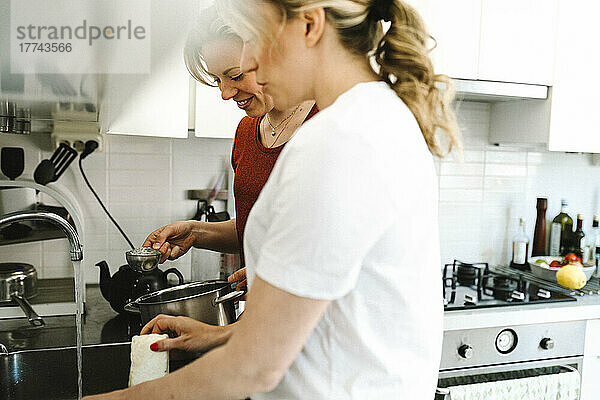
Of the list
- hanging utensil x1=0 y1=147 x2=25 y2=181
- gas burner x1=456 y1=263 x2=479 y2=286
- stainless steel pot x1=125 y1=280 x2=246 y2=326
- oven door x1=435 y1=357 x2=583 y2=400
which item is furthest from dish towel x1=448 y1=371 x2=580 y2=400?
hanging utensil x1=0 y1=147 x2=25 y2=181

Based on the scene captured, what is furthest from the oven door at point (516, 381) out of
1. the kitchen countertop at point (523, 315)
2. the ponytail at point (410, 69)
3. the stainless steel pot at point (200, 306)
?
the ponytail at point (410, 69)

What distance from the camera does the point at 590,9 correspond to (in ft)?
6.97

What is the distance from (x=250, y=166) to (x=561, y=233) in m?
1.52

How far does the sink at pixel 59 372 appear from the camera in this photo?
1.49 m

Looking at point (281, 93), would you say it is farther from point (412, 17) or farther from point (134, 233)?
point (134, 233)

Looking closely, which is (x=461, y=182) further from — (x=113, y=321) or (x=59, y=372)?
Answer: (x=59, y=372)

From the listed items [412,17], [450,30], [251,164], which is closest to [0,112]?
[251,164]

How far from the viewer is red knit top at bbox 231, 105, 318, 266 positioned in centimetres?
147

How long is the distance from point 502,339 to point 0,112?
60.5 inches

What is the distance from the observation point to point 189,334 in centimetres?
110

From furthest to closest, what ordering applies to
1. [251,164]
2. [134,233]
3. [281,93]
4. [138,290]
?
1. [134,233]
2. [138,290]
3. [251,164]
4. [281,93]

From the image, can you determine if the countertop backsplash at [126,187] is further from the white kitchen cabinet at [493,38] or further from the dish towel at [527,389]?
the dish towel at [527,389]

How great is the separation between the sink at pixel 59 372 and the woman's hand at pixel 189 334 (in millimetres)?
463

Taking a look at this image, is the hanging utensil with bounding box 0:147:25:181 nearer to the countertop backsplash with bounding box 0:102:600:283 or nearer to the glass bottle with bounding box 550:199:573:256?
the countertop backsplash with bounding box 0:102:600:283
